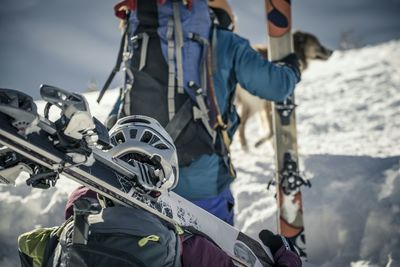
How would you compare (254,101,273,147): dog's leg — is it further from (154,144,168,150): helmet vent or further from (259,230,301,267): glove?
(154,144,168,150): helmet vent

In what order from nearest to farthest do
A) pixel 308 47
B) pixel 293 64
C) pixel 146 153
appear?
pixel 146 153 < pixel 293 64 < pixel 308 47

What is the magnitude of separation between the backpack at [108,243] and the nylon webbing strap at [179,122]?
3.18 ft

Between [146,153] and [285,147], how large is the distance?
2331 millimetres

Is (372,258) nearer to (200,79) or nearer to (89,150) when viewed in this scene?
(200,79)

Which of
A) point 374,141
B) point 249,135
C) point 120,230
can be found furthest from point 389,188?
point 249,135

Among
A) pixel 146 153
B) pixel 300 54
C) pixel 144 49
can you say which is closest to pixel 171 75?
pixel 144 49

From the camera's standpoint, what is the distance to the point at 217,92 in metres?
2.40

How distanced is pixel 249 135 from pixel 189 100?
20.3 ft

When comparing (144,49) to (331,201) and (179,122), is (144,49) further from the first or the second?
(331,201)

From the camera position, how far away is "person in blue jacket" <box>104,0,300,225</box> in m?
2.23

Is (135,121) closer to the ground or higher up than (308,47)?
closer to the ground

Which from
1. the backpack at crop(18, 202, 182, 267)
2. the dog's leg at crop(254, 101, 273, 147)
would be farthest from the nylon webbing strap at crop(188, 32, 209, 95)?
the dog's leg at crop(254, 101, 273, 147)

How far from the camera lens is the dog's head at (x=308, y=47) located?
706 centimetres

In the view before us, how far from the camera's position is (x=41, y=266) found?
3.81ft
